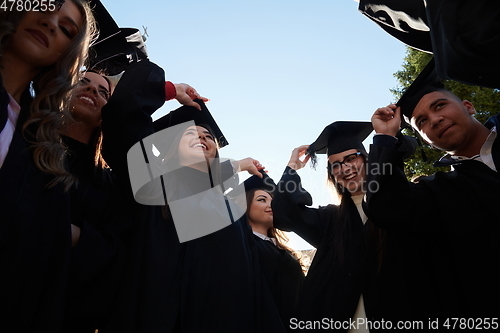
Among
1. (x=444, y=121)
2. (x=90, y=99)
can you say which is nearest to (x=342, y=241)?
(x=444, y=121)

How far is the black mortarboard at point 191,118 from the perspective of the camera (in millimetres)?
2811

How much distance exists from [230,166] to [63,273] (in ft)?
6.44

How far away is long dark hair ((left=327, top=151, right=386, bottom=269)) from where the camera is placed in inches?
→ 107

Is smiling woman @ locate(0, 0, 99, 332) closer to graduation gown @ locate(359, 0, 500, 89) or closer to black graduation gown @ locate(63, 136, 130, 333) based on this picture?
black graduation gown @ locate(63, 136, 130, 333)

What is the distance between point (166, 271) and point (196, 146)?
1055mm

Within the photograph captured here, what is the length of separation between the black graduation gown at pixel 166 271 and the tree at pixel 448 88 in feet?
19.9

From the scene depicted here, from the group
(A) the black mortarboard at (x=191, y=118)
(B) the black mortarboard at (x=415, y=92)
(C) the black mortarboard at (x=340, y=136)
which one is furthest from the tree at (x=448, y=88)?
(A) the black mortarboard at (x=191, y=118)

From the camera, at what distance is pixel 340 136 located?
374 cm

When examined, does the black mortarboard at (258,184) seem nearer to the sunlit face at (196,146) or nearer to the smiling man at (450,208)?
the sunlit face at (196,146)

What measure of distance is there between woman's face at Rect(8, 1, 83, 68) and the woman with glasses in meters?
1.89

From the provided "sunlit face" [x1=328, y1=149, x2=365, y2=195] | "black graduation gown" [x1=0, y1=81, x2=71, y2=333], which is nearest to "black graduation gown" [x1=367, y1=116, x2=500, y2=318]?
"sunlit face" [x1=328, y1=149, x2=365, y2=195]

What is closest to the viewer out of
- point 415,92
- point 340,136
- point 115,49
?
point 115,49

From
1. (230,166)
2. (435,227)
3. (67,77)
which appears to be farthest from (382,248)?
(67,77)

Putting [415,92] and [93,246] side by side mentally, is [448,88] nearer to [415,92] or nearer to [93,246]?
[415,92]
